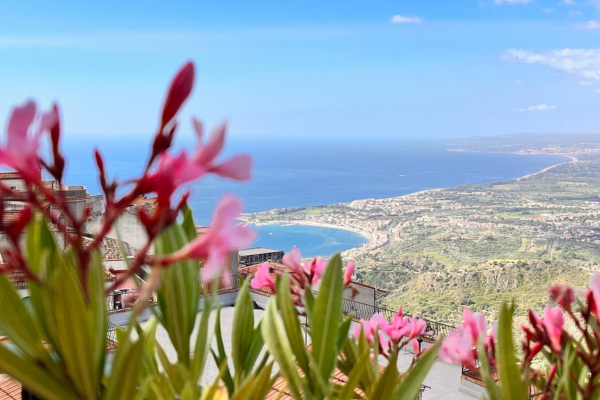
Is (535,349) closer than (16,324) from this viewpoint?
No

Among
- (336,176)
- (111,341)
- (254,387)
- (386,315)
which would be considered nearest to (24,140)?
(254,387)

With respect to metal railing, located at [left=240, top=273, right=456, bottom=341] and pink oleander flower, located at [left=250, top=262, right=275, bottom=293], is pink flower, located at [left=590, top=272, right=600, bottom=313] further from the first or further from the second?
pink oleander flower, located at [left=250, top=262, right=275, bottom=293]

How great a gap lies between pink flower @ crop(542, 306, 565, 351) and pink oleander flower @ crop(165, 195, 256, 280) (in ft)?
1.86

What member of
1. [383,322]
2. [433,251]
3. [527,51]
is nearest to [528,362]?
[383,322]

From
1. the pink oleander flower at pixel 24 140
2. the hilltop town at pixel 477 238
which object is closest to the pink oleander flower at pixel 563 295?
the pink oleander flower at pixel 24 140

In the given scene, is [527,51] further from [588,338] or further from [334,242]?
[588,338]

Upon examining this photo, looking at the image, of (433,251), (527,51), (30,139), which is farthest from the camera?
(527,51)

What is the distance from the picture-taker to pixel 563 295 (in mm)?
718

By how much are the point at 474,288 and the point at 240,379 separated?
18.6 metres

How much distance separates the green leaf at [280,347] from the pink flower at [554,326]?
36 centimetres

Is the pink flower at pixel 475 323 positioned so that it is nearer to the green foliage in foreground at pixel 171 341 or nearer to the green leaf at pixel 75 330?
the green foliage in foreground at pixel 171 341

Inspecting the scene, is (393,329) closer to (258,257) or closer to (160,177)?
(160,177)

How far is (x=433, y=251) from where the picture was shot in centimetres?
3444

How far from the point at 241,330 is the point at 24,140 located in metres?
0.43
